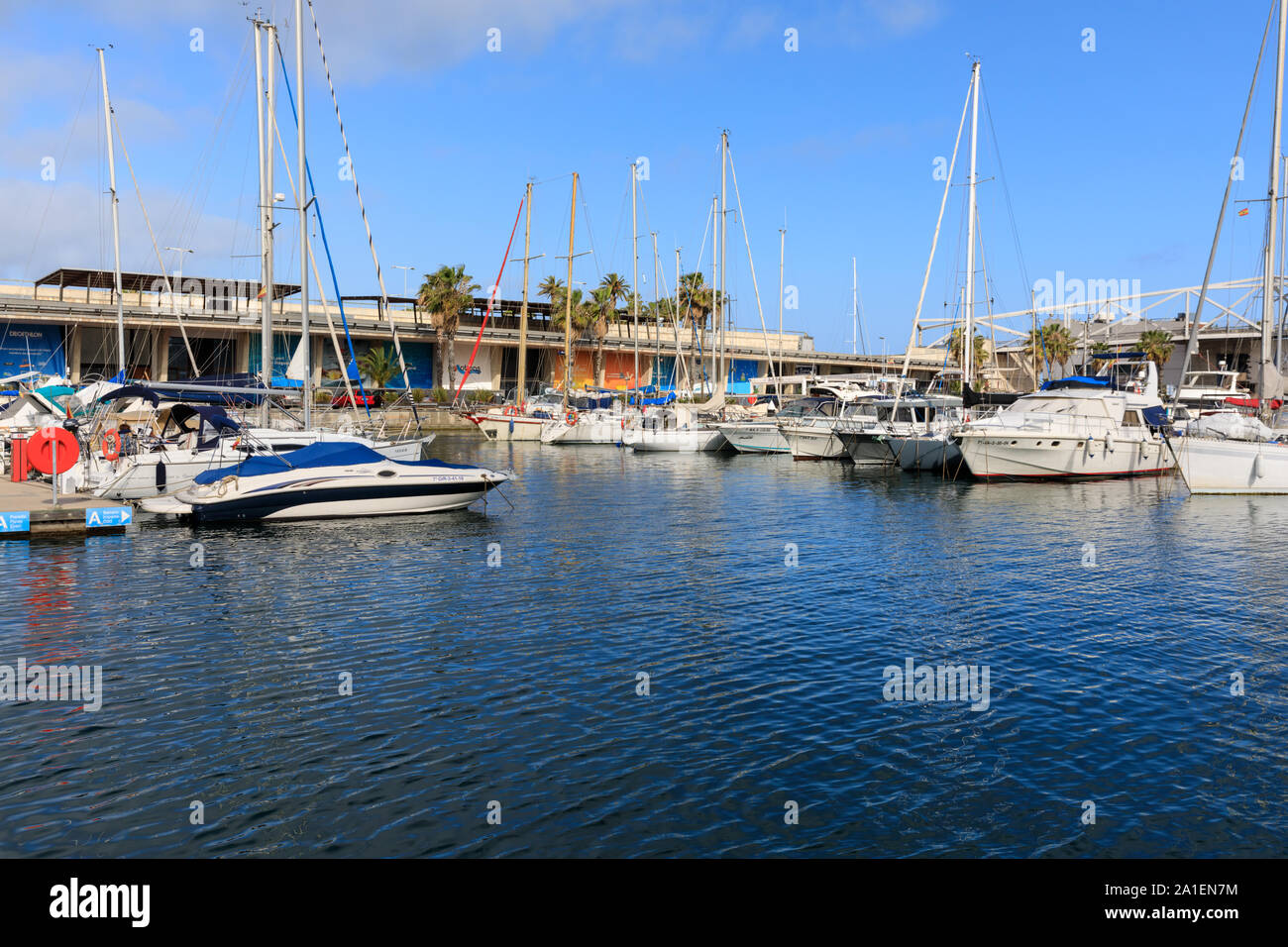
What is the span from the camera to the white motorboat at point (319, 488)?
85.7ft

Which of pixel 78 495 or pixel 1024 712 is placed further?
pixel 78 495

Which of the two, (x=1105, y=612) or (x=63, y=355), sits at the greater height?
(x=63, y=355)

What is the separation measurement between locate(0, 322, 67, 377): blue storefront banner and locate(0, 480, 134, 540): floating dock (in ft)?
146

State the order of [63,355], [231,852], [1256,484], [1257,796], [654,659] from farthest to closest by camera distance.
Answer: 1. [63,355]
2. [1256,484]
3. [654,659]
4. [1257,796]
5. [231,852]

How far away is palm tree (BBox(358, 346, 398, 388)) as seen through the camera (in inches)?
2928

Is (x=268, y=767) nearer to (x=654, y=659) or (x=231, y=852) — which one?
(x=231, y=852)

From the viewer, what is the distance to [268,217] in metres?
35.2

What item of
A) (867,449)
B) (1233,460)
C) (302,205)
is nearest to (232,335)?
(302,205)

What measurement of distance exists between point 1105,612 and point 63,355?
6782 cm

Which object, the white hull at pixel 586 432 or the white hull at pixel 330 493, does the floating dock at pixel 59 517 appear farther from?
the white hull at pixel 586 432

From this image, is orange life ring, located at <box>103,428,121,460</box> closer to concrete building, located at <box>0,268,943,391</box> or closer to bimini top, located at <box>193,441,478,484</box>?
bimini top, located at <box>193,441,478,484</box>

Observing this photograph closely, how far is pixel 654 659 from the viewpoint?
14391 millimetres

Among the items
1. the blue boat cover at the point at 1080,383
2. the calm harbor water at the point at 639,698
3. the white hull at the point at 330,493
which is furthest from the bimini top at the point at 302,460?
the blue boat cover at the point at 1080,383
